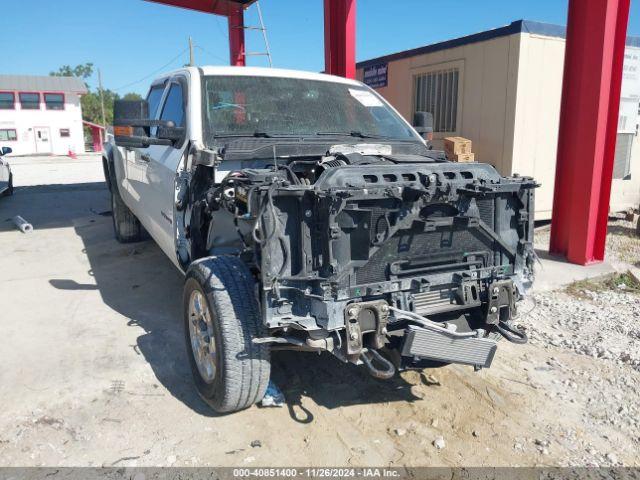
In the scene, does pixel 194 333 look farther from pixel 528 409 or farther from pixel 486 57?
pixel 486 57

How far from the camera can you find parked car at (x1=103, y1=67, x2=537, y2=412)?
2707mm

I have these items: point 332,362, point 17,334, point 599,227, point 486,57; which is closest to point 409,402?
point 332,362

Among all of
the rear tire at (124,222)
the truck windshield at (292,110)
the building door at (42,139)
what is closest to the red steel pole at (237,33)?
the rear tire at (124,222)

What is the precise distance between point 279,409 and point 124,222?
4752 millimetres

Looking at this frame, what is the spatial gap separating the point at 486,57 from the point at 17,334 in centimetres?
703

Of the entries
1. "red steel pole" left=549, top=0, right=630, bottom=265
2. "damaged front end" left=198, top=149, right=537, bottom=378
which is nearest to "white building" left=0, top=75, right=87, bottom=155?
"red steel pole" left=549, top=0, right=630, bottom=265

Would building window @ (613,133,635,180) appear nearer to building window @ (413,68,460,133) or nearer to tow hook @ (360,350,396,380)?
building window @ (413,68,460,133)

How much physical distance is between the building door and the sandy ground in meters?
42.0

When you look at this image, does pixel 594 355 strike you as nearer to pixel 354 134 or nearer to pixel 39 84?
pixel 354 134

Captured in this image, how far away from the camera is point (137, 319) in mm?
4633

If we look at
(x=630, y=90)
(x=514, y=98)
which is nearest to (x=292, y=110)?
(x=514, y=98)

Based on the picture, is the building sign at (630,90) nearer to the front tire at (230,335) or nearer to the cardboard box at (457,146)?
the cardboard box at (457,146)

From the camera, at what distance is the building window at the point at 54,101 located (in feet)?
138

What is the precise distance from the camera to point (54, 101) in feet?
139
